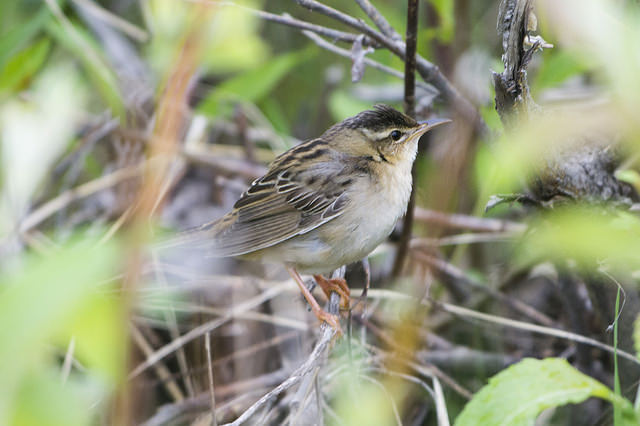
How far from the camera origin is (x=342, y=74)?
16.3 ft

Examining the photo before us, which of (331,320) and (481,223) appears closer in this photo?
(331,320)

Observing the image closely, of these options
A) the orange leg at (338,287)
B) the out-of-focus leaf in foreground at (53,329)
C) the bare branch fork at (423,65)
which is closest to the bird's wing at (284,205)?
the orange leg at (338,287)

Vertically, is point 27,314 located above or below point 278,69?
above

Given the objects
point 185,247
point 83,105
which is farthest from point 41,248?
point 83,105

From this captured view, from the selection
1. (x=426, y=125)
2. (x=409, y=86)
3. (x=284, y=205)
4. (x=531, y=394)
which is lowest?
(x=284, y=205)

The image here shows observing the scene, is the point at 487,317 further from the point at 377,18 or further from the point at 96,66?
the point at 96,66

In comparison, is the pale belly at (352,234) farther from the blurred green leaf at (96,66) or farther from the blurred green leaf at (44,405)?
the blurred green leaf at (44,405)

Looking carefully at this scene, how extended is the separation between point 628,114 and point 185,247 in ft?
7.53

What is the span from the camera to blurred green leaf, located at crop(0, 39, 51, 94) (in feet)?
12.0

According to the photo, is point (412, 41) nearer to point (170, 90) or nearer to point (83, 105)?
point (170, 90)

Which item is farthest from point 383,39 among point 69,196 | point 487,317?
point 69,196

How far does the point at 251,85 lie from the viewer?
4.22 metres

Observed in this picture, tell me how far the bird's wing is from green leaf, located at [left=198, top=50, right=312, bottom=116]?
1170 millimetres

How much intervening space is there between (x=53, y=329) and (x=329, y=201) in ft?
7.19
